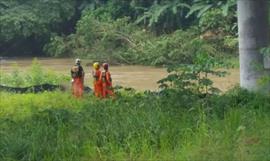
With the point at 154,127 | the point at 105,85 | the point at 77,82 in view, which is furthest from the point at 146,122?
the point at 77,82

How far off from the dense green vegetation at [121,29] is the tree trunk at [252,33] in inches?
396

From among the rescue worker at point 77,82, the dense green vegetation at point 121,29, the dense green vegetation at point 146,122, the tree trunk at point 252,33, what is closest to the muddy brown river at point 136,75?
the dense green vegetation at point 121,29

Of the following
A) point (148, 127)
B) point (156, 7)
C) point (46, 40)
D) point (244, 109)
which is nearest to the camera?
point (148, 127)

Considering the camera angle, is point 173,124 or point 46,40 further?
point 46,40

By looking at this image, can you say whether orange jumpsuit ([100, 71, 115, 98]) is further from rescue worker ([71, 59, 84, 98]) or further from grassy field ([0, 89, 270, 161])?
grassy field ([0, 89, 270, 161])

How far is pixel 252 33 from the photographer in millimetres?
9320

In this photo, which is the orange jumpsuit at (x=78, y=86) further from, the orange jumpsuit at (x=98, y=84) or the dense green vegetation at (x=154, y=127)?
the dense green vegetation at (x=154, y=127)

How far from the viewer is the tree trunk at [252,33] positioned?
364 inches

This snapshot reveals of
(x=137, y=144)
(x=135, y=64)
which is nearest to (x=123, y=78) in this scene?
(x=135, y=64)

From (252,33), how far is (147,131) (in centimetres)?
425

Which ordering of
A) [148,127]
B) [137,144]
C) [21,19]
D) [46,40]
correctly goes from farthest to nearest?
[46,40] < [21,19] < [148,127] < [137,144]

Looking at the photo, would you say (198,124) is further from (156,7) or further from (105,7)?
(105,7)

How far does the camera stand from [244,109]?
6.85m

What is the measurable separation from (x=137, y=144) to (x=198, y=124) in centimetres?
85
